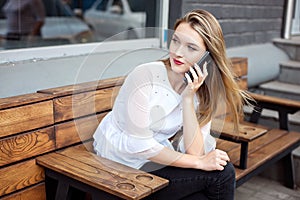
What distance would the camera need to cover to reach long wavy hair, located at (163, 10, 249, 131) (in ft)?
5.65

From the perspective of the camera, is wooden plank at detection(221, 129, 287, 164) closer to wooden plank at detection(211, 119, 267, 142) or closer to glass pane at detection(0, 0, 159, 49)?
wooden plank at detection(211, 119, 267, 142)

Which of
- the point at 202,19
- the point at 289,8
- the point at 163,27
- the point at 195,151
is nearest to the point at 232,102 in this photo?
the point at 195,151

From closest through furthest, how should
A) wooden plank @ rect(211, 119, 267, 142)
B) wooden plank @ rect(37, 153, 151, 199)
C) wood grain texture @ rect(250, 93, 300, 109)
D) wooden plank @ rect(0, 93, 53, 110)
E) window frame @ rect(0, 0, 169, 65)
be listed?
wooden plank @ rect(37, 153, 151, 199) < wooden plank @ rect(0, 93, 53, 110) < wooden plank @ rect(211, 119, 267, 142) < window frame @ rect(0, 0, 169, 65) < wood grain texture @ rect(250, 93, 300, 109)

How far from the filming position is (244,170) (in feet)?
7.32

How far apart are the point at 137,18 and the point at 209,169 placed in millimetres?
5025

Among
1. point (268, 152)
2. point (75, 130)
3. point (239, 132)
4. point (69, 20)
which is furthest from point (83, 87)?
point (69, 20)

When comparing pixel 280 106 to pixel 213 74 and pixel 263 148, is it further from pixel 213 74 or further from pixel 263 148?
pixel 213 74

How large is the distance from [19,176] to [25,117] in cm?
24

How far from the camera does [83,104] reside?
1.95 meters

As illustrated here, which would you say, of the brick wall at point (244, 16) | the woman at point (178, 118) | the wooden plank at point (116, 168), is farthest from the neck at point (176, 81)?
the brick wall at point (244, 16)

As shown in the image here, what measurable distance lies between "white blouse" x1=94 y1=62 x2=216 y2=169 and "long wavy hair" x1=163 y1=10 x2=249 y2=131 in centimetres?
8

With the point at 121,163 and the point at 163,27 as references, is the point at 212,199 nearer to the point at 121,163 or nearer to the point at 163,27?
the point at 121,163

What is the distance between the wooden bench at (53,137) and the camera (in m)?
1.66

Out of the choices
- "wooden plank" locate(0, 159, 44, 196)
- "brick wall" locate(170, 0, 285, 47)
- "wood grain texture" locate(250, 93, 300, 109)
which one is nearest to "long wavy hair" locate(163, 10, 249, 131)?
"wooden plank" locate(0, 159, 44, 196)
